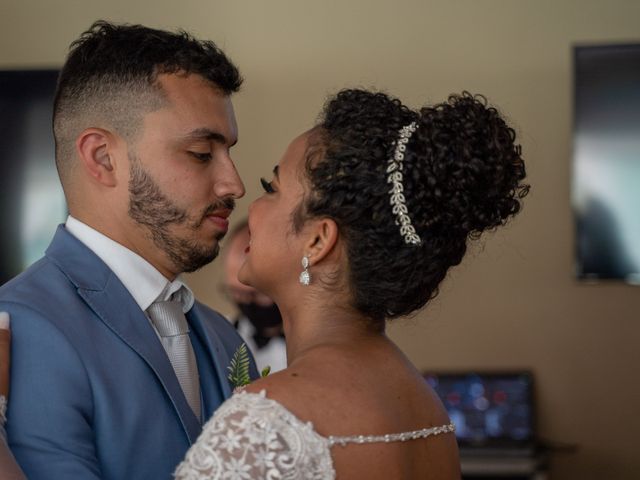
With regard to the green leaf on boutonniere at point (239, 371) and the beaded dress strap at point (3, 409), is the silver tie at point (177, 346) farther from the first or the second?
the beaded dress strap at point (3, 409)

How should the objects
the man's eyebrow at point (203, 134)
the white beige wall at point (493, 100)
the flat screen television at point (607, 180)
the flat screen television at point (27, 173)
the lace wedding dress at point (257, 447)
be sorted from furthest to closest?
the white beige wall at point (493, 100) < the flat screen television at point (607, 180) < the flat screen television at point (27, 173) < the man's eyebrow at point (203, 134) < the lace wedding dress at point (257, 447)

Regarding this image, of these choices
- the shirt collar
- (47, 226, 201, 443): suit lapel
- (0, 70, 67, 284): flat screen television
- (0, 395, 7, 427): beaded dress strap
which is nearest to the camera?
(0, 395, 7, 427): beaded dress strap

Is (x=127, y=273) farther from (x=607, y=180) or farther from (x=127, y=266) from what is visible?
(x=607, y=180)

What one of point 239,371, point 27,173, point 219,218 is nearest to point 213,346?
point 239,371

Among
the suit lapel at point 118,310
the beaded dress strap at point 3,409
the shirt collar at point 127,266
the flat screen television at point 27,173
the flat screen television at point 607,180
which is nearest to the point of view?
the beaded dress strap at point 3,409

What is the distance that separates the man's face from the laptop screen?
9.03 feet

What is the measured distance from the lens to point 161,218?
2100 mm

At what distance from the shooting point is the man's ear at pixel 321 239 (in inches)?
70.0

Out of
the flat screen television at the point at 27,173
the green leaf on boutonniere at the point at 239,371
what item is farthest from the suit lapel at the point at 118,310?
the flat screen television at the point at 27,173

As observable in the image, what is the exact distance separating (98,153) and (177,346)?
393 millimetres

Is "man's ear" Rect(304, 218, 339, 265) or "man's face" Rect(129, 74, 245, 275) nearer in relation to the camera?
"man's ear" Rect(304, 218, 339, 265)

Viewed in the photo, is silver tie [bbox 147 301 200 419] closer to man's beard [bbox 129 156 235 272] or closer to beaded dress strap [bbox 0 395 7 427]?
man's beard [bbox 129 156 235 272]

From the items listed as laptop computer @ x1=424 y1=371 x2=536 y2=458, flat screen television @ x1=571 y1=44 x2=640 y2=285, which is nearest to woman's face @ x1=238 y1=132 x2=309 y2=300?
laptop computer @ x1=424 y1=371 x2=536 y2=458

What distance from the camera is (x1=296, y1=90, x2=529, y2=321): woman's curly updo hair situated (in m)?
1.75
